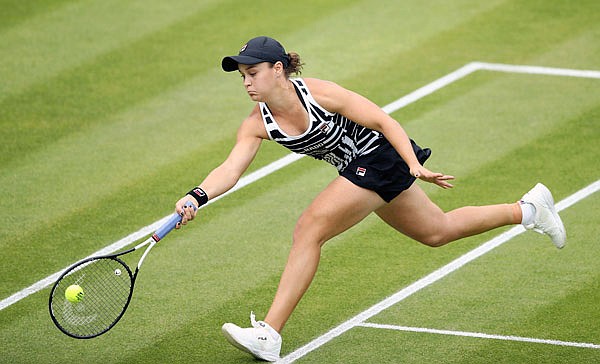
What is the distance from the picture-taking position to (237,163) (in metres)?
8.70

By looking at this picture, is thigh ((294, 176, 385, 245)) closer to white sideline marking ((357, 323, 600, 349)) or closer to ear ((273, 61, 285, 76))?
ear ((273, 61, 285, 76))

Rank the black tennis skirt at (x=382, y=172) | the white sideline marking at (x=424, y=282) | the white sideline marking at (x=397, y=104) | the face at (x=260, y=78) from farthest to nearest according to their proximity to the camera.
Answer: the white sideline marking at (x=397, y=104), the white sideline marking at (x=424, y=282), the black tennis skirt at (x=382, y=172), the face at (x=260, y=78)

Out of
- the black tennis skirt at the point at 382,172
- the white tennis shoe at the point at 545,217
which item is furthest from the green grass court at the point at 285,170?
the black tennis skirt at the point at 382,172

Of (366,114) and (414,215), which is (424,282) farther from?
(366,114)

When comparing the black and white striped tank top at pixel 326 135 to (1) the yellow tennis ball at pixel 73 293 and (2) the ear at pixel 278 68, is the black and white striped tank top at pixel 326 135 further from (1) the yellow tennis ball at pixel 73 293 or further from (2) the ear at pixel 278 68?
(1) the yellow tennis ball at pixel 73 293

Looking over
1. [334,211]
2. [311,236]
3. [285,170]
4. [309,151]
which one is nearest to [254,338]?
[311,236]

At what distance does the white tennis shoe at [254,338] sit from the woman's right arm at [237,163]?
96 centimetres

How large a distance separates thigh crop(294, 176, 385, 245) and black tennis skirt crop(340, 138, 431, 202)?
6 cm

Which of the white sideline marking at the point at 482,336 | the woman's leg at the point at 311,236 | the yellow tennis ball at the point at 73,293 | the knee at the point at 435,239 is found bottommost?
the white sideline marking at the point at 482,336

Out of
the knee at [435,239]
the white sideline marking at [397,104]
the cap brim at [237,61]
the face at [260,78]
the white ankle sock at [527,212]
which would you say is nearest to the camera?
the cap brim at [237,61]

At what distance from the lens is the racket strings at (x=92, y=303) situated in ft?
28.0

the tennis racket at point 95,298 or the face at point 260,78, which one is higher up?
the face at point 260,78

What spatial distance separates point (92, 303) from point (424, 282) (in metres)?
2.94

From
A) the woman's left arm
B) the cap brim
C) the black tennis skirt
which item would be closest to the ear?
the cap brim
